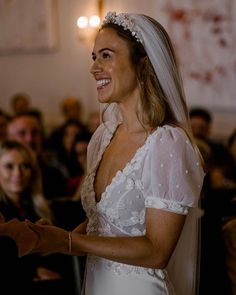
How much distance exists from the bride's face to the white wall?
12.7 ft

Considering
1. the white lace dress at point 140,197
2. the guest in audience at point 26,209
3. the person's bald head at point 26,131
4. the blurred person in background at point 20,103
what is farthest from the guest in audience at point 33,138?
the white lace dress at point 140,197

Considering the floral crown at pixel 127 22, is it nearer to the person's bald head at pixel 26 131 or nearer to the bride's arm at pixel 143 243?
the bride's arm at pixel 143 243

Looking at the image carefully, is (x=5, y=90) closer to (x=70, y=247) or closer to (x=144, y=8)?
(x=144, y=8)

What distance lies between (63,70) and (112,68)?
14.9 feet

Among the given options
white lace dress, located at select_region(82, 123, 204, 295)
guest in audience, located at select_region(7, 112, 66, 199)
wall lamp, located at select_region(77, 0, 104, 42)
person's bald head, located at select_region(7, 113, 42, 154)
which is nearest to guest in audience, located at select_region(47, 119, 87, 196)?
guest in audience, located at select_region(7, 112, 66, 199)

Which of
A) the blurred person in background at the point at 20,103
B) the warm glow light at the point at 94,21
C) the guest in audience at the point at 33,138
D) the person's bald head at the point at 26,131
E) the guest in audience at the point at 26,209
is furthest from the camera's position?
the blurred person in background at the point at 20,103

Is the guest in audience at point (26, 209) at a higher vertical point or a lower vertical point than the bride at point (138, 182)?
lower

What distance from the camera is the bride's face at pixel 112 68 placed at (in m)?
1.35

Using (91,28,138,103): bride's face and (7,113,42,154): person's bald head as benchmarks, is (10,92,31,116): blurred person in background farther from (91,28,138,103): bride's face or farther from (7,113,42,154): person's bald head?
(91,28,138,103): bride's face

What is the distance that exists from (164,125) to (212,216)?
94 cm

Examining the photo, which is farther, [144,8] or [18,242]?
[144,8]

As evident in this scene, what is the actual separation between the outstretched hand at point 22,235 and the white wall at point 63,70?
162 inches

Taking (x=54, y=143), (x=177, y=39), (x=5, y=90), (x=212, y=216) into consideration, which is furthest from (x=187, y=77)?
(x=212, y=216)

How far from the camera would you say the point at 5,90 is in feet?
20.4
